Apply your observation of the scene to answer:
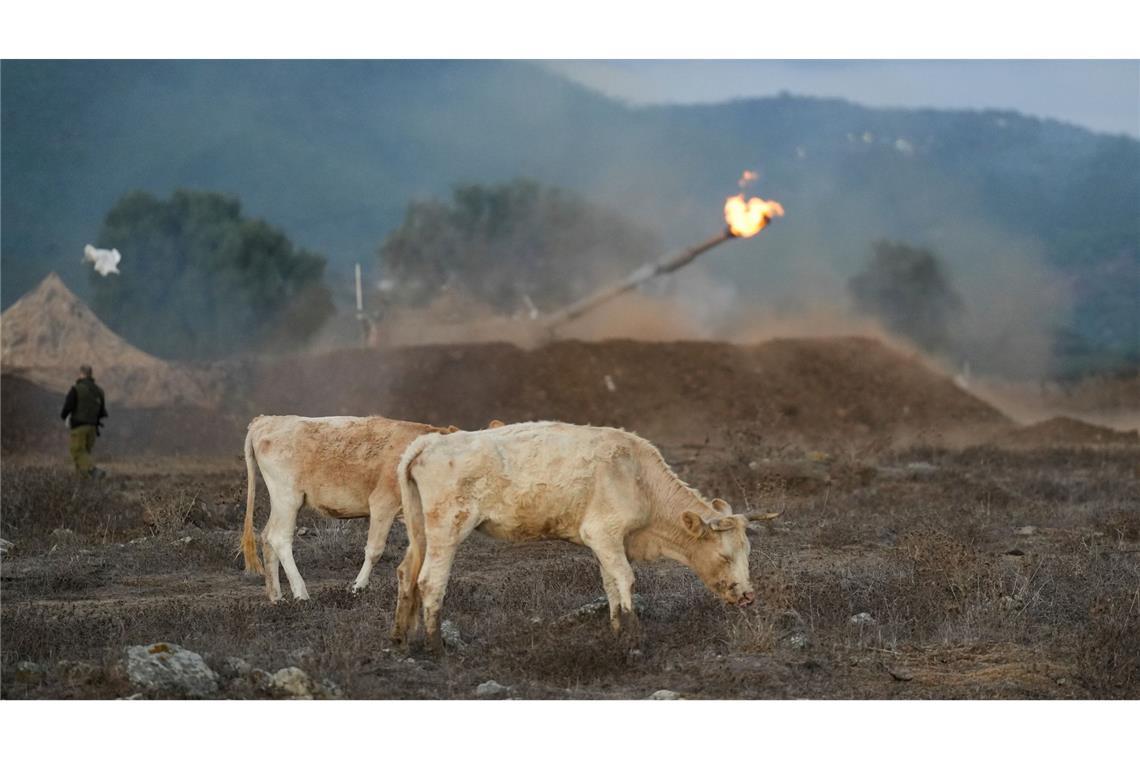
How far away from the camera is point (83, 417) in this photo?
22828 millimetres

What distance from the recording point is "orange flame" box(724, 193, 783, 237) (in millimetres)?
25844

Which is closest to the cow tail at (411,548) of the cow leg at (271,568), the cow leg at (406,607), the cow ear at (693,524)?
the cow leg at (406,607)

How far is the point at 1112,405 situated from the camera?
54.0 m

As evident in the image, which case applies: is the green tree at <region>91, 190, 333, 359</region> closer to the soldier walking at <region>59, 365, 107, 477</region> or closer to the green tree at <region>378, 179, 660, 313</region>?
the green tree at <region>378, 179, 660, 313</region>

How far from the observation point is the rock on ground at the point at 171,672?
889 cm

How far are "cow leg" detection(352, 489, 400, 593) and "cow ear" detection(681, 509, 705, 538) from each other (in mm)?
3364

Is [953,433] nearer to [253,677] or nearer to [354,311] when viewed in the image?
[354,311]

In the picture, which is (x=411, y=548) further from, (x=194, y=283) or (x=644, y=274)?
(x=194, y=283)

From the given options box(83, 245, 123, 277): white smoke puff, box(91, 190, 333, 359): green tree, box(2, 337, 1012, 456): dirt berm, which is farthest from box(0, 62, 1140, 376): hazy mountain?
box(2, 337, 1012, 456): dirt berm

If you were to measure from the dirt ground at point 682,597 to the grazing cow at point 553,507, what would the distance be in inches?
16.6

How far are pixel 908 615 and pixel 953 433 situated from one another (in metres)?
30.7

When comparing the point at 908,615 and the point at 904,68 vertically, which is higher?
the point at 904,68

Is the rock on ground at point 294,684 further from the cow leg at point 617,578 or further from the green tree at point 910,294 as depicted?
the green tree at point 910,294

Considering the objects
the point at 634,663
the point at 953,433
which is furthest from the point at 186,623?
the point at 953,433
